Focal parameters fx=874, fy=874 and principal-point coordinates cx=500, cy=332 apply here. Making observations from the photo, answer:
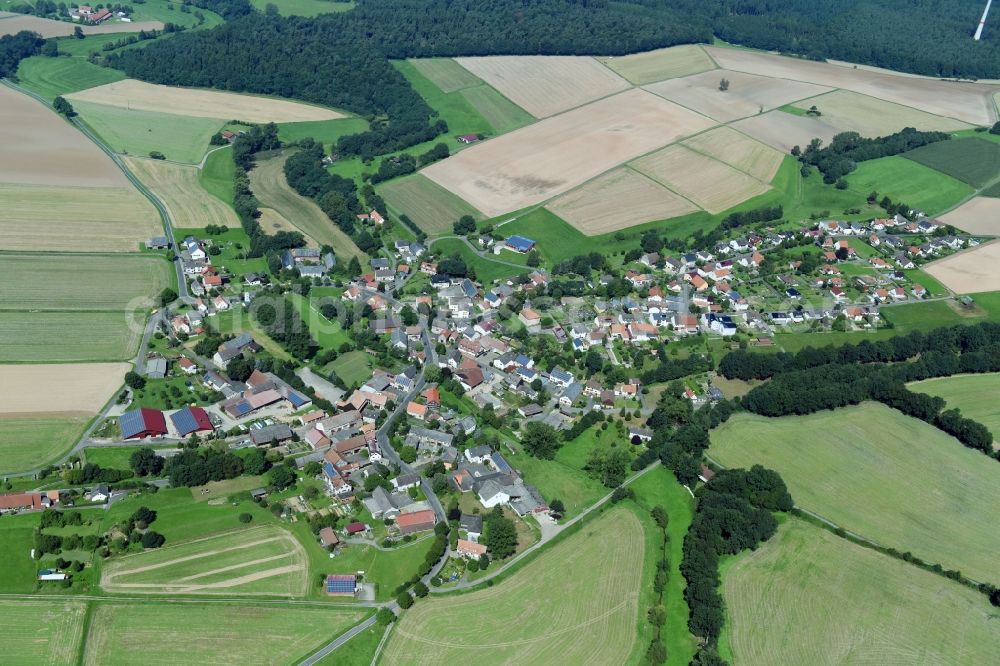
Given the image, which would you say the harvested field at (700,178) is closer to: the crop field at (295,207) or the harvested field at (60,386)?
the crop field at (295,207)

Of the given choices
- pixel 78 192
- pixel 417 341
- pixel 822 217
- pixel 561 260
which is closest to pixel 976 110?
pixel 822 217

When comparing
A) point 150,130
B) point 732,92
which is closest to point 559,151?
point 732,92

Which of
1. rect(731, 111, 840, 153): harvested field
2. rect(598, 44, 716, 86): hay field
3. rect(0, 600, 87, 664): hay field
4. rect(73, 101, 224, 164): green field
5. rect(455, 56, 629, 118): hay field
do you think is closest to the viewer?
rect(0, 600, 87, 664): hay field

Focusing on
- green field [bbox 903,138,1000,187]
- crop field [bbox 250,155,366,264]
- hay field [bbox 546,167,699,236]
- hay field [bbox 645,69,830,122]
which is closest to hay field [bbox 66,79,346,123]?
crop field [bbox 250,155,366,264]

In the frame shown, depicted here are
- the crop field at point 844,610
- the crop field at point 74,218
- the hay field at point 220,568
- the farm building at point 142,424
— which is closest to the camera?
the crop field at point 844,610

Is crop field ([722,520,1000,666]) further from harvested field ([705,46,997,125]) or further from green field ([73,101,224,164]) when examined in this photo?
harvested field ([705,46,997,125])

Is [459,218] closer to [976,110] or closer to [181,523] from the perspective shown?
[181,523]

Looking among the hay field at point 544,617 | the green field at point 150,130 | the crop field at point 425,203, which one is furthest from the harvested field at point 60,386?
the green field at point 150,130
